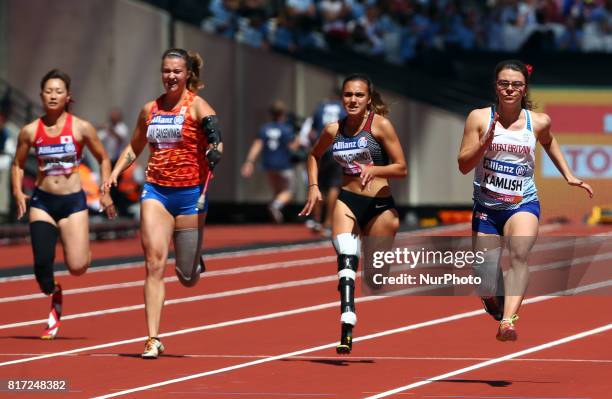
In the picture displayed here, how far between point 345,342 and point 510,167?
5.99 feet

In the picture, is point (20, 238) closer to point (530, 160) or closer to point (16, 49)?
point (16, 49)

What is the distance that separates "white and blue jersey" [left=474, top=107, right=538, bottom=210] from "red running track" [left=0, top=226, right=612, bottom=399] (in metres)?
1.21

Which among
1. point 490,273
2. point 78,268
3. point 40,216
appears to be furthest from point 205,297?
point 490,273

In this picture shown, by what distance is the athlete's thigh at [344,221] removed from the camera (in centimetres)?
1291

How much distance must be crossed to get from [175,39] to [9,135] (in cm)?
572

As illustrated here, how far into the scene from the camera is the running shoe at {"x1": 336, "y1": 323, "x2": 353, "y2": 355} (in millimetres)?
12461

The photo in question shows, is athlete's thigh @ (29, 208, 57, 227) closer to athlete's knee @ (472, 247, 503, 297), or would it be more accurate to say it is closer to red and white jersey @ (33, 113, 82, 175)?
red and white jersey @ (33, 113, 82, 175)

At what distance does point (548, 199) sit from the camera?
15.9 meters

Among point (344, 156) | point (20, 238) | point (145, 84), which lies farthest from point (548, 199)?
point (145, 84)

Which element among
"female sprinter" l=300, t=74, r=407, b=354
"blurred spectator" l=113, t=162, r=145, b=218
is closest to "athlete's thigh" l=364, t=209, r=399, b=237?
"female sprinter" l=300, t=74, r=407, b=354

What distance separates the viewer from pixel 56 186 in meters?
14.6

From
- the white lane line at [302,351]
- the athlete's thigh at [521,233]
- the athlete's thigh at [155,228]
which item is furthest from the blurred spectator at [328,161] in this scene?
the athlete's thigh at [521,233]

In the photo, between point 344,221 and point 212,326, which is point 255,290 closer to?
point 212,326

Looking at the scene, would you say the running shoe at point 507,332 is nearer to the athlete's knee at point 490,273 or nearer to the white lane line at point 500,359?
the white lane line at point 500,359
